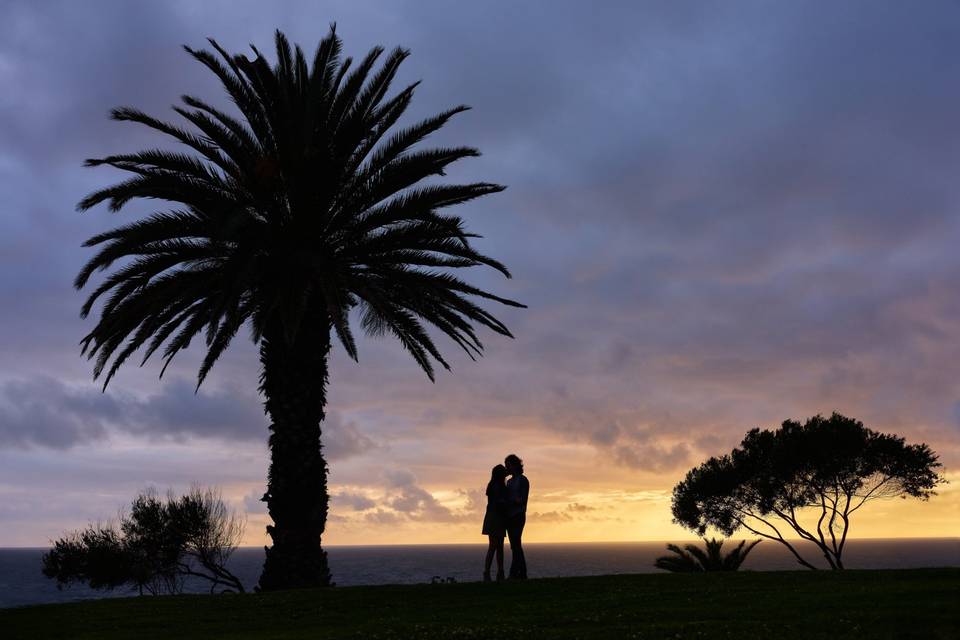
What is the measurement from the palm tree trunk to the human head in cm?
529

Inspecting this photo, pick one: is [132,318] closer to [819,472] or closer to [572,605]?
[572,605]

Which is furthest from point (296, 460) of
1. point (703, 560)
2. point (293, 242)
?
point (703, 560)

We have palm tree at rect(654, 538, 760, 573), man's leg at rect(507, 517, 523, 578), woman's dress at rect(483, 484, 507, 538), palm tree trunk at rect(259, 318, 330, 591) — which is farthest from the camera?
palm tree at rect(654, 538, 760, 573)

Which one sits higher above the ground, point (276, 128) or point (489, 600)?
point (276, 128)

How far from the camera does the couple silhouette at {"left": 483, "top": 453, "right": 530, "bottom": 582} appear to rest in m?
17.6

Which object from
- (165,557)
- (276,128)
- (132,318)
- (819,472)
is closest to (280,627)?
(132,318)

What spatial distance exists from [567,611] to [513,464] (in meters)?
4.46

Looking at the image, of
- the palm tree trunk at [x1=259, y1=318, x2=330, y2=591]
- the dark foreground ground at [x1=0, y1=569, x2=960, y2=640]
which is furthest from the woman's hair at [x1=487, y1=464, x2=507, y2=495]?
the palm tree trunk at [x1=259, y1=318, x2=330, y2=591]

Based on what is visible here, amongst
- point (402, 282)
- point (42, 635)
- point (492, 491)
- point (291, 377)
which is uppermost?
point (402, 282)

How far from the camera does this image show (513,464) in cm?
1786

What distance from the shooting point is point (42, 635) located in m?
14.7

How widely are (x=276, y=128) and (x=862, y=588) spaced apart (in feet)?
53.4

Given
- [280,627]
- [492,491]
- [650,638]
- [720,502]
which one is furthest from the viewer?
[720,502]

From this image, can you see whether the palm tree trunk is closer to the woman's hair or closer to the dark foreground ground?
the dark foreground ground
